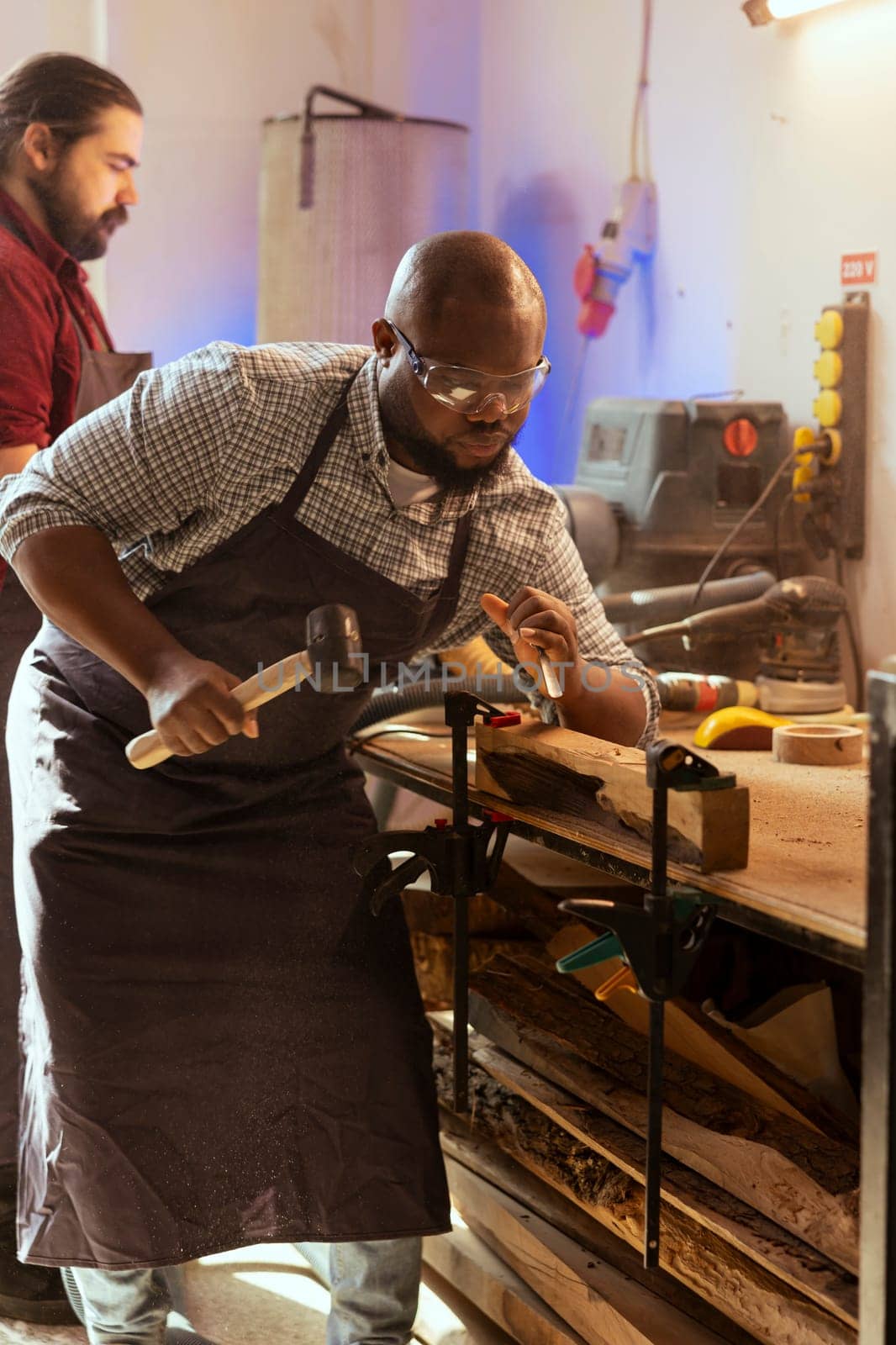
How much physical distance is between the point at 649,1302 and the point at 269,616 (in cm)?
103

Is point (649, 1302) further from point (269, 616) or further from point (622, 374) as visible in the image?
point (622, 374)

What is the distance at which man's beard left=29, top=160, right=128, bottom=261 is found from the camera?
2.44 meters

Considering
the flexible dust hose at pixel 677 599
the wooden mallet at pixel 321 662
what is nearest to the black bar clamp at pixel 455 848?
the wooden mallet at pixel 321 662

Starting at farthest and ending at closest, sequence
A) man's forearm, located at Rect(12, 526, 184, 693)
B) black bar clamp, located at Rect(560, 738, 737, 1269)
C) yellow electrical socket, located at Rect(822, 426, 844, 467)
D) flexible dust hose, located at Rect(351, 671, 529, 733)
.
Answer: yellow electrical socket, located at Rect(822, 426, 844, 467) < flexible dust hose, located at Rect(351, 671, 529, 733) < man's forearm, located at Rect(12, 526, 184, 693) < black bar clamp, located at Rect(560, 738, 737, 1269)

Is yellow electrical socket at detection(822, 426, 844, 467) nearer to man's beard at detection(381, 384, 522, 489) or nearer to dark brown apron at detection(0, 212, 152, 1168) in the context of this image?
man's beard at detection(381, 384, 522, 489)

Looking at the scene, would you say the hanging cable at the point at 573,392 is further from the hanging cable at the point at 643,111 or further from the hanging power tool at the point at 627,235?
the hanging cable at the point at 643,111

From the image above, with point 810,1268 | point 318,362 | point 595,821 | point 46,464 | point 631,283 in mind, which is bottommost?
point 810,1268

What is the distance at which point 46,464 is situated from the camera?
1855 mm

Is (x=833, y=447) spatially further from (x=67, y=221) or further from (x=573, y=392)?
(x=67, y=221)

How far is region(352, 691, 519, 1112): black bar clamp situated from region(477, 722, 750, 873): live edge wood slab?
36 mm

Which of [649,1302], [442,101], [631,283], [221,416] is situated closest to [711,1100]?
[649,1302]

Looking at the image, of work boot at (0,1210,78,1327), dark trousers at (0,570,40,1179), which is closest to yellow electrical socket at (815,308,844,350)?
dark trousers at (0,570,40,1179)

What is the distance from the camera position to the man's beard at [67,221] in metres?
2.44

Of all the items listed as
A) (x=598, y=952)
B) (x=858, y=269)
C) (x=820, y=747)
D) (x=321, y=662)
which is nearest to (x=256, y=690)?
(x=321, y=662)
